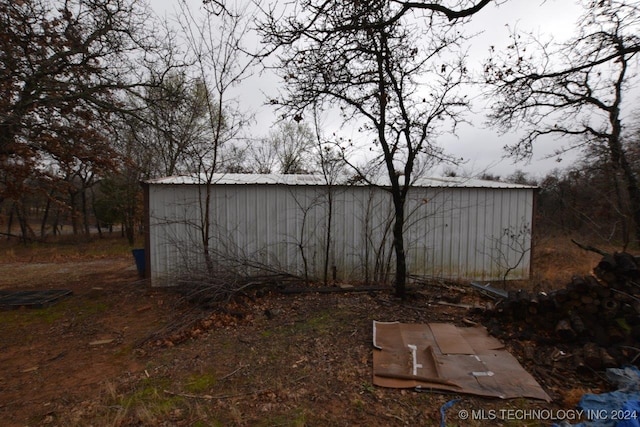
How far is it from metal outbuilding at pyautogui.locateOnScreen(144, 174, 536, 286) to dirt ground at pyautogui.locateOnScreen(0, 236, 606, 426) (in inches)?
43.0

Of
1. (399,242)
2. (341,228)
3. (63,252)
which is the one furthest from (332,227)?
(63,252)

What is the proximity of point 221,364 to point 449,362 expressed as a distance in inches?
104

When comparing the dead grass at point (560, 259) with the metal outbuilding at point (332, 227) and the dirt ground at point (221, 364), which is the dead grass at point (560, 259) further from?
the dirt ground at point (221, 364)

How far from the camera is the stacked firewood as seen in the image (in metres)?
3.17

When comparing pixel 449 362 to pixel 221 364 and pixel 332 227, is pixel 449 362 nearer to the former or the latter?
pixel 221 364

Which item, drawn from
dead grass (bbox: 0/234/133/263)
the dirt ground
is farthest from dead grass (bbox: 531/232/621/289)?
dead grass (bbox: 0/234/133/263)

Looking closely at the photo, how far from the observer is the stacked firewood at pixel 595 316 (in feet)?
10.4

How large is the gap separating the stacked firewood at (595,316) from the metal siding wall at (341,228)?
3.21 m

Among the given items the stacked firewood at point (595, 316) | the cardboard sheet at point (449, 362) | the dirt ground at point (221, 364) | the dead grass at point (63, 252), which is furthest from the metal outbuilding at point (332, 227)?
the dead grass at point (63, 252)

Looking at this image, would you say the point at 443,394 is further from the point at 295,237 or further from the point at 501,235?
the point at 501,235

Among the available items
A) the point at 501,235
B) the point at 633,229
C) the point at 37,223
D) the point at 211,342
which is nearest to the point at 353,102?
the point at 211,342

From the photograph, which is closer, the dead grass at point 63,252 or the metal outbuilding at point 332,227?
the metal outbuilding at point 332,227

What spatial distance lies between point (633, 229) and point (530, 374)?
9161mm

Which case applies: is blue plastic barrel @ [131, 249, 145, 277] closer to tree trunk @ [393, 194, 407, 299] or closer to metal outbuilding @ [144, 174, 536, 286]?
metal outbuilding @ [144, 174, 536, 286]
